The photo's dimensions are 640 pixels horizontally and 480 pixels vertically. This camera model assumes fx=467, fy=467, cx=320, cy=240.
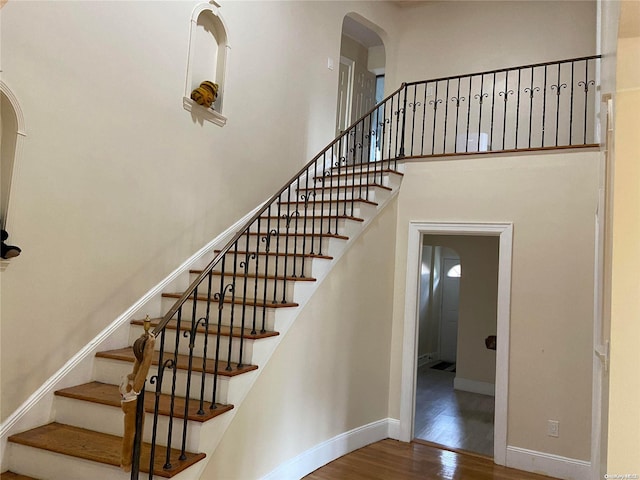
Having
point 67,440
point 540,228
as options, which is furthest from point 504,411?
point 67,440

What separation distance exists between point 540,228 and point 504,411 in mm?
1716

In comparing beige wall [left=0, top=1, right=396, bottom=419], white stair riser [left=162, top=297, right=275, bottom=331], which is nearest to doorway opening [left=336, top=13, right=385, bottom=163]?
beige wall [left=0, top=1, right=396, bottom=419]

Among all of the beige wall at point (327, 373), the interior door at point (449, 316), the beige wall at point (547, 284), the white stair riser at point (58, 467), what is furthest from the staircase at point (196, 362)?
the interior door at point (449, 316)

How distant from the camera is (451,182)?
480cm

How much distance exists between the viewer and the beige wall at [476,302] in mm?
7312

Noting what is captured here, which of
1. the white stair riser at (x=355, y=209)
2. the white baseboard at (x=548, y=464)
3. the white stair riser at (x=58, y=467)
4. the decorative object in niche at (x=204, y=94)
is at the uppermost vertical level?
the decorative object in niche at (x=204, y=94)

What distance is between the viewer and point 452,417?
5734 millimetres

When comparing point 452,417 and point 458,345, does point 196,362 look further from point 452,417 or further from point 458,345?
point 458,345

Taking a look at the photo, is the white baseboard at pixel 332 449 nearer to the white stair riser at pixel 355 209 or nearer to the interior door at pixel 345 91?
the white stair riser at pixel 355 209

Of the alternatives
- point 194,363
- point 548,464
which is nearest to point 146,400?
point 194,363

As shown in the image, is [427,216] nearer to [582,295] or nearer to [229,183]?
[582,295]

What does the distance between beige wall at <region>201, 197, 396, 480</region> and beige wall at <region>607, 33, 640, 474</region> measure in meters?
2.14

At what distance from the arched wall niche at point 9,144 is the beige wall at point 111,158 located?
2.0 inches

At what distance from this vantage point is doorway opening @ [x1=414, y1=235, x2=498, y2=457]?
5316 millimetres
